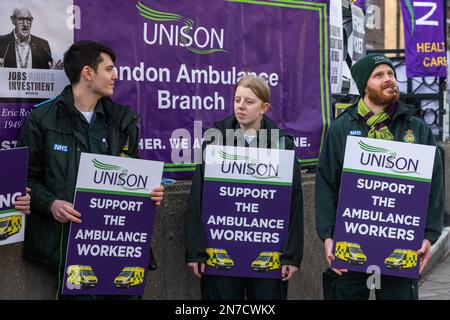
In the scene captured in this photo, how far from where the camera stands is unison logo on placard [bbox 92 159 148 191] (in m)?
3.90

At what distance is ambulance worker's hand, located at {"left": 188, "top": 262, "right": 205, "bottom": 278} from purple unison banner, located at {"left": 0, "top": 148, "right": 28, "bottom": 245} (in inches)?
38.8

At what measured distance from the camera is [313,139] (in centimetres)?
604

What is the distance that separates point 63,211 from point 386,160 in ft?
5.58

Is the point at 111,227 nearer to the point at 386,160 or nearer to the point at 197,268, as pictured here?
the point at 197,268

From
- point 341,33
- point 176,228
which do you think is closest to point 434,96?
point 341,33

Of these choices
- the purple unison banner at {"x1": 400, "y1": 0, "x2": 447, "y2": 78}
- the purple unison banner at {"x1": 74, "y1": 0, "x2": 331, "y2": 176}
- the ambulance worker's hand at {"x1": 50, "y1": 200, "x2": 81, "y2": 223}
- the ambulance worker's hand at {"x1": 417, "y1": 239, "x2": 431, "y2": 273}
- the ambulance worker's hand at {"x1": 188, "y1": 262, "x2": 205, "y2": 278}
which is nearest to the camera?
the ambulance worker's hand at {"x1": 50, "y1": 200, "x2": 81, "y2": 223}

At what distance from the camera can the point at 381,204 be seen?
3.98 m

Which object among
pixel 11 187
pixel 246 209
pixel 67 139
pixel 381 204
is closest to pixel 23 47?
pixel 67 139

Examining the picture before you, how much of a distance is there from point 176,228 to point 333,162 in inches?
56.0

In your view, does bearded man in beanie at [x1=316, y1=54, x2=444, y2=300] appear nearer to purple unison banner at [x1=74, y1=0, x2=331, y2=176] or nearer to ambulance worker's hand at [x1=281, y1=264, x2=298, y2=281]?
ambulance worker's hand at [x1=281, y1=264, x2=298, y2=281]

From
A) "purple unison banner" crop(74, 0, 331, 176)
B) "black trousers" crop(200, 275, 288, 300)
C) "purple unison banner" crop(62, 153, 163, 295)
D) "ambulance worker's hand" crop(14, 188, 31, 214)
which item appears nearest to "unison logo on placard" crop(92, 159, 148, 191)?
"purple unison banner" crop(62, 153, 163, 295)

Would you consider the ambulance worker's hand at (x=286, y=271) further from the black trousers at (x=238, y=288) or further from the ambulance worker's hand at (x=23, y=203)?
the ambulance worker's hand at (x=23, y=203)

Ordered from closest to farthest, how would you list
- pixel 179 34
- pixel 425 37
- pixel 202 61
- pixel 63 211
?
pixel 63 211
pixel 179 34
pixel 202 61
pixel 425 37
